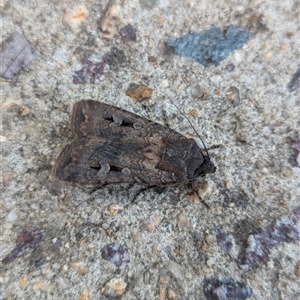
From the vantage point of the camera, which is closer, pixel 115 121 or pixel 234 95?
pixel 115 121

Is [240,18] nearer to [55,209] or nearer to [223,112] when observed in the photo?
[223,112]

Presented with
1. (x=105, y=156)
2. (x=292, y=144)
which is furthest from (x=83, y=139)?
(x=292, y=144)

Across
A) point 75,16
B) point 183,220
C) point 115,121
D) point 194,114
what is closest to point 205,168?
point 183,220

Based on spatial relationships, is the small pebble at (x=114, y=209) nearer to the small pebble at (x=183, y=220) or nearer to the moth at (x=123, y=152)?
the moth at (x=123, y=152)

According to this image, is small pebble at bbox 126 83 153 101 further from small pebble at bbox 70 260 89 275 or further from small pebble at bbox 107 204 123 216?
small pebble at bbox 70 260 89 275

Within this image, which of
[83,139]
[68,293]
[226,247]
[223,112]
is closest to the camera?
[68,293]

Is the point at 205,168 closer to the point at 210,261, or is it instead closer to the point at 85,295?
the point at 210,261

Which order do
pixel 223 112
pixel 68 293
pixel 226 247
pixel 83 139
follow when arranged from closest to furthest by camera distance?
pixel 68 293, pixel 226 247, pixel 83 139, pixel 223 112

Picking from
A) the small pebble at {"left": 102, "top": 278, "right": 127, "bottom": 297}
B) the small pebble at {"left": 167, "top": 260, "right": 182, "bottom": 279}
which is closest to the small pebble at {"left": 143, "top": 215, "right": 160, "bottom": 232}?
the small pebble at {"left": 167, "top": 260, "right": 182, "bottom": 279}
